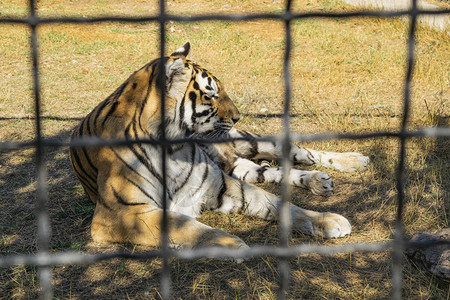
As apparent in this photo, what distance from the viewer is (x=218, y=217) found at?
341 centimetres

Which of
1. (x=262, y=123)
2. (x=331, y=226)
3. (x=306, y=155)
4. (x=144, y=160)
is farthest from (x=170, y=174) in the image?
(x=262, y=123)

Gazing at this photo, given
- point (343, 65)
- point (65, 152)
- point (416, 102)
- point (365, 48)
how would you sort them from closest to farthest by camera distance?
1. point (65, 152)
2. point (416, 102)
3. point (343, 65)
4. point (365, 48)

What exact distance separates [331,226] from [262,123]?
7.20 feet

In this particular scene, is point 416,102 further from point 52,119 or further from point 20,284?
point 20,284

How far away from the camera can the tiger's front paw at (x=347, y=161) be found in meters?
4.00

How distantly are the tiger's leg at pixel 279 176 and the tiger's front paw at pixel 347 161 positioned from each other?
321 millimetres

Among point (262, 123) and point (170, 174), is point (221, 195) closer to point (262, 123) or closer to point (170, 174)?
point (170, 174)

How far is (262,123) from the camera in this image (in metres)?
5.16

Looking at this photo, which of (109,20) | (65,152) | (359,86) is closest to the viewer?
(109,20)

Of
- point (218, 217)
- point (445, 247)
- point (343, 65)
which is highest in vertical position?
point (343, 65)

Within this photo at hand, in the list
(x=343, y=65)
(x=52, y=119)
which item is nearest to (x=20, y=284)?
(x=52, y=119)

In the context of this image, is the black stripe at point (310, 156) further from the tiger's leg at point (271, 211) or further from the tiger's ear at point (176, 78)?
the tiger's ear at point (176, 78)

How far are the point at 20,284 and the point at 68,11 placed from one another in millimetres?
9136

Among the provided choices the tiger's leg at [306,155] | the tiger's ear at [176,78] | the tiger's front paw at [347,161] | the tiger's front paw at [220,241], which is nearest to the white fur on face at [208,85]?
the tiger's ear at [176,78]
